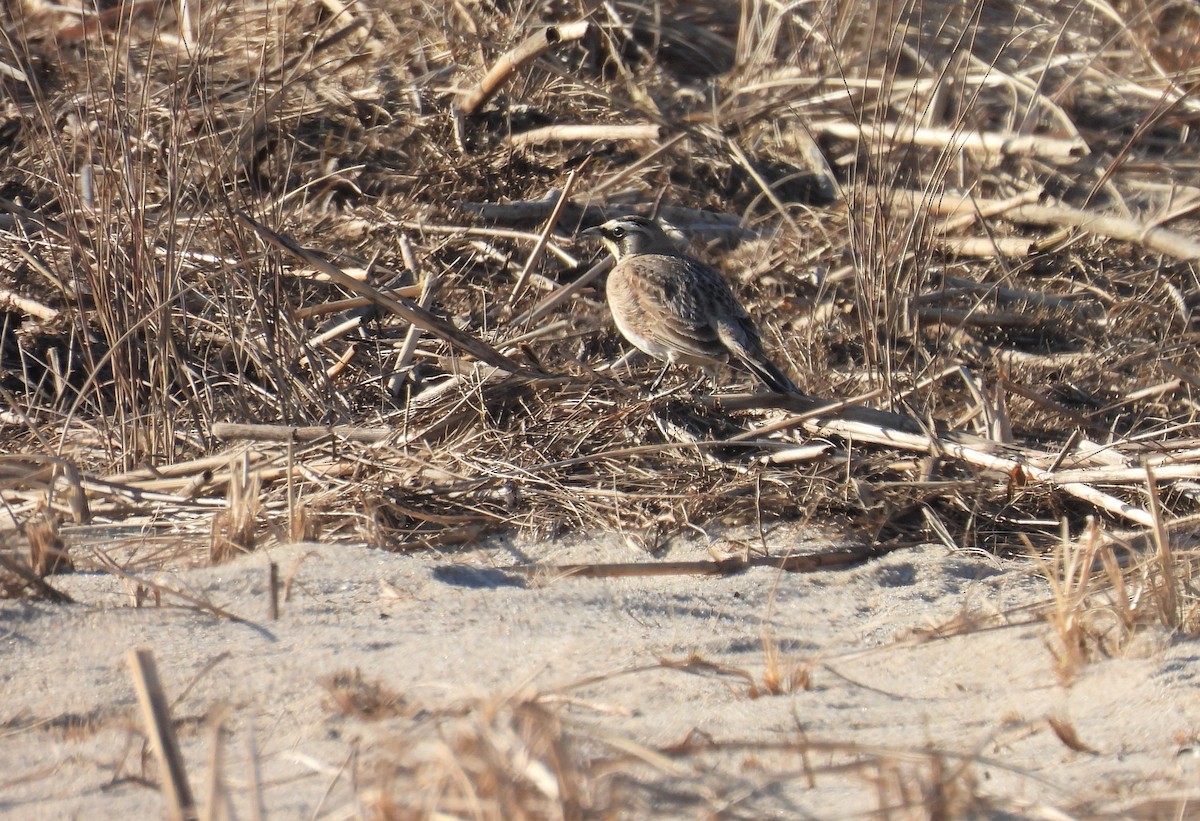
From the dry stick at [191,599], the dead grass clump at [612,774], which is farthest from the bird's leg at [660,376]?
the dead grass clump at [612,774]

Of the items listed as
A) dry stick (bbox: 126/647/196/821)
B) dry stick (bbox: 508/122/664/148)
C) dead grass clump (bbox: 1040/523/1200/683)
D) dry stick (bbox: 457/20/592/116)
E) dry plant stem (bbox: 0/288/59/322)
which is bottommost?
dead grass clump (bbox: 1040/523/1200/683)

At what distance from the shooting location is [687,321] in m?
6.32

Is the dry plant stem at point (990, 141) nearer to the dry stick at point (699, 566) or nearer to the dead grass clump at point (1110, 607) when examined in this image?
the dry stick at point (699, 566)

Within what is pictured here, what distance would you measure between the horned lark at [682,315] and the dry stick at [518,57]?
1.17m

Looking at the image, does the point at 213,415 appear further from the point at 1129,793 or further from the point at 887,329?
the point at 1129,793

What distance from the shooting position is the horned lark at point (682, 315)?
243 inches

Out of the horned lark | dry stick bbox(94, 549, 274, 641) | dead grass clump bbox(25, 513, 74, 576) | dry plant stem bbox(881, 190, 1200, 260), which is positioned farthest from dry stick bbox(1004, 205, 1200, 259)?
dead grass clump bbox(25, 513, 74, 576)

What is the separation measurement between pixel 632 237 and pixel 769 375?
173 cm

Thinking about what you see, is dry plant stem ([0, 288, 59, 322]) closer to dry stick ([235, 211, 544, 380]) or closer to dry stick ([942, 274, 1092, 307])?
dry stick ([235, 211, 544, 380])

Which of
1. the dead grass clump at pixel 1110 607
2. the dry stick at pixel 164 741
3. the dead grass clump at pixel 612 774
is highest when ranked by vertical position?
the dry stick at pixel 164 741

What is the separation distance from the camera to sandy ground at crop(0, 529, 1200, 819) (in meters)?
2.72

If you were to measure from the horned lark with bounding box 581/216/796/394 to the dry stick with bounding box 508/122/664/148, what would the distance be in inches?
50.8

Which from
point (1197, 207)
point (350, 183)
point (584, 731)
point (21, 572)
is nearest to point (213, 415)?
point (21, 572)

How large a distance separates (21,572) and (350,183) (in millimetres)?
4413
